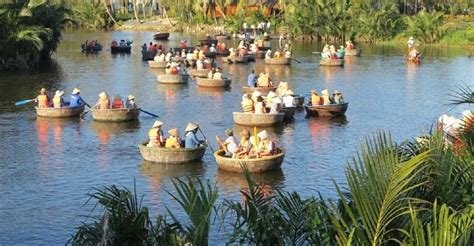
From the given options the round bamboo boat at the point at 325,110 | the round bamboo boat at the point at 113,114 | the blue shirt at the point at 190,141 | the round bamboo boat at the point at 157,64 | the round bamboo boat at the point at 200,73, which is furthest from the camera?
the round bamboo boat at the point at 157,64

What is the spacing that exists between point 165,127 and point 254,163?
9.51 metres

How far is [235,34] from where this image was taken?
94938 millimetres

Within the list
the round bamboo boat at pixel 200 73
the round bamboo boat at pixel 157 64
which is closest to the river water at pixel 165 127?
the round bamboo boat at pixel 200 73

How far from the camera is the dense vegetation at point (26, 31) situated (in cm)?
5319

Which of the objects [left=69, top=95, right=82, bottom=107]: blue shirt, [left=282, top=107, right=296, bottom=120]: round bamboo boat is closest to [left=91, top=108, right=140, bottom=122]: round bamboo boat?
[left=69, top=95, right=82, bottom=107]: blue shirt

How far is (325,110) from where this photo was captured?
112 feet

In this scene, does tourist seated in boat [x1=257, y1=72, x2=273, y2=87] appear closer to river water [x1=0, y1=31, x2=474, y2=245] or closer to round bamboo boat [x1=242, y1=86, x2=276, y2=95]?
round bamboo boat [x1=242, y1=86, x2=276, y2=95]

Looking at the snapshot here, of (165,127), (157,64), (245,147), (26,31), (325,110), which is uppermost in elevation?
(26,31)

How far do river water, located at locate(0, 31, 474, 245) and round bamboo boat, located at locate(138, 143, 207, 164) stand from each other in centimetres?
23

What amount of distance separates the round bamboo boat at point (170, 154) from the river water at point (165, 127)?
0.23m

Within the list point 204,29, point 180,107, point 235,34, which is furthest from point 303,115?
point 204,29

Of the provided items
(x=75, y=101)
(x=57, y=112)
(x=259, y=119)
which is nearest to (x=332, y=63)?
(x=75, y=101)

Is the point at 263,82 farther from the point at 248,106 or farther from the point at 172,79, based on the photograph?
the point at 248,106

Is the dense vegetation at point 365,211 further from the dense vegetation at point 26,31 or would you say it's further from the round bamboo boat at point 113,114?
the dense vegetation at point 26,31
